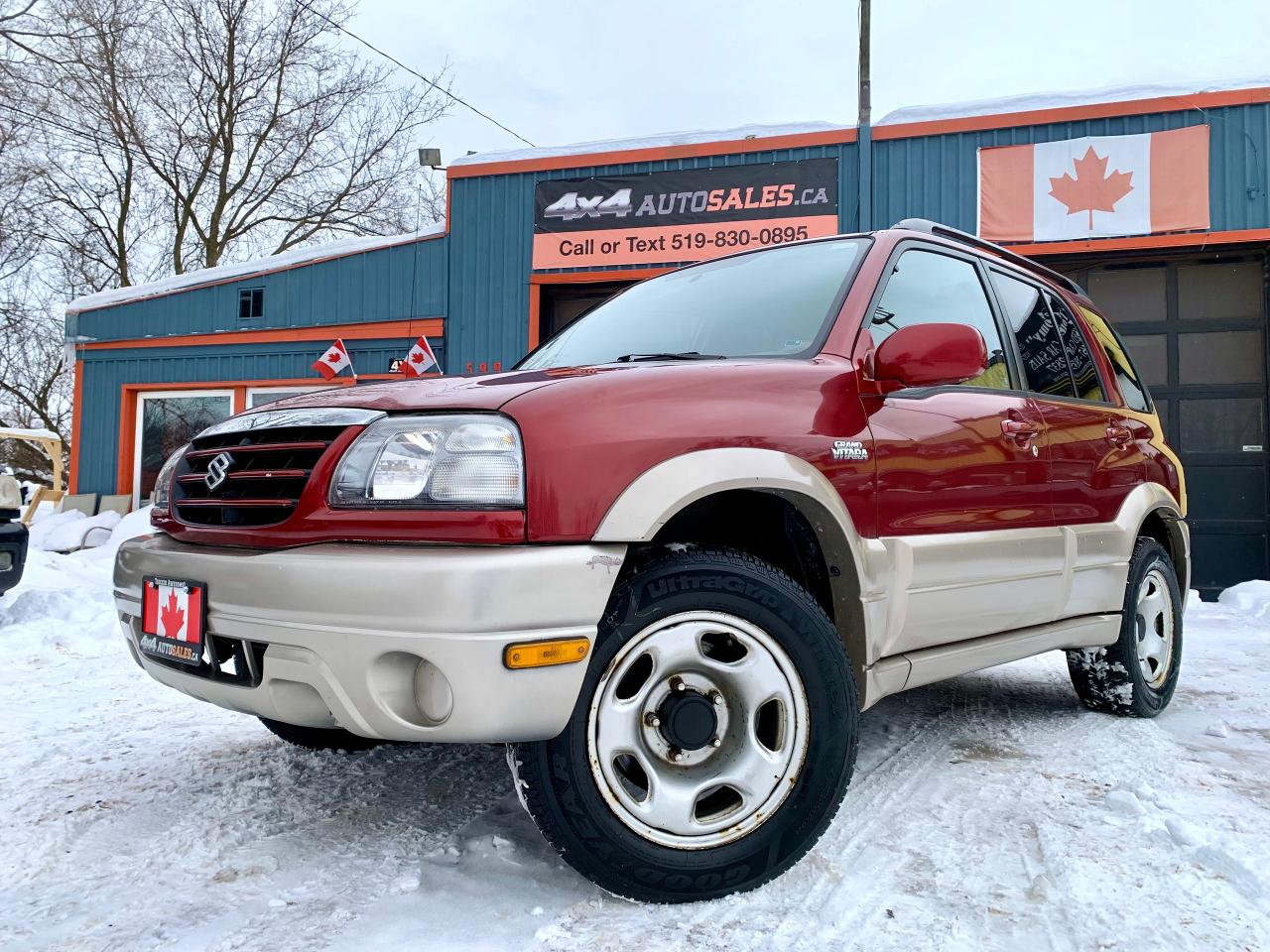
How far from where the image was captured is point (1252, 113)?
29.3ft

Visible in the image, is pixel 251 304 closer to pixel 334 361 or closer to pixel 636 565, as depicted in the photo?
pixel 334 361

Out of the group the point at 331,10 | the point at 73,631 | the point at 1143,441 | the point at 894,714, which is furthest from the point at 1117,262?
the point at 331,10

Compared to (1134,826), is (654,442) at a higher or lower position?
higher

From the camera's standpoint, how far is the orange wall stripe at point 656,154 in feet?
33.1

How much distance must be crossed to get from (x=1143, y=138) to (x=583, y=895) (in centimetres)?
999

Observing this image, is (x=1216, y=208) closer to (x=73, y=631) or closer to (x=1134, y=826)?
(x=1134, y=826)

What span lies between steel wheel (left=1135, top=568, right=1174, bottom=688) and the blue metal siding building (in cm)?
578

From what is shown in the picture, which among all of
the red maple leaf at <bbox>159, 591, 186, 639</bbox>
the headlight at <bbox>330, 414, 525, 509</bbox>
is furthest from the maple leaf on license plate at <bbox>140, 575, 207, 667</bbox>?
the headlight at <bbox>330, 414, 525, 509</bbox>

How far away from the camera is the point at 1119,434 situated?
3588 mm

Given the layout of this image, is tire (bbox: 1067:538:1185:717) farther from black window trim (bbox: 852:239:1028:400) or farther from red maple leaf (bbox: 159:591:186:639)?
red maple leaf (bbox: 159:591:186:639)

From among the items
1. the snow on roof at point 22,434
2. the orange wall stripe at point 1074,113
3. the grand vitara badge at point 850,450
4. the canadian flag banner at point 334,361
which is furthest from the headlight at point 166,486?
the canadian flag banner at point 334,361

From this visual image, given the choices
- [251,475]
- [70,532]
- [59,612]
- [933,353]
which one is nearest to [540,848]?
[251,475]

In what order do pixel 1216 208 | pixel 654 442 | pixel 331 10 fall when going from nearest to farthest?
1. pixel 654 442
2. pixel 1216 208
3. pixel 331 10

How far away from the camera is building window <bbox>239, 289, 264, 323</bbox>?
1270 cm
